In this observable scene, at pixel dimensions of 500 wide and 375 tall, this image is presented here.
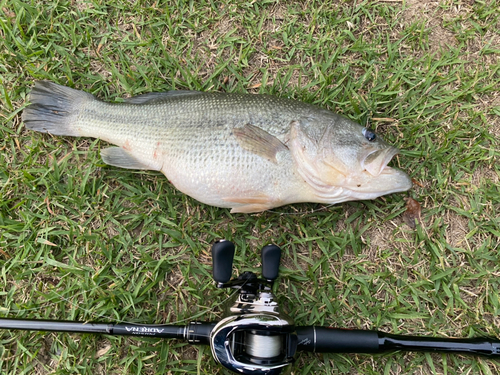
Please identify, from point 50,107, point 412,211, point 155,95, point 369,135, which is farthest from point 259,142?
point 50,107

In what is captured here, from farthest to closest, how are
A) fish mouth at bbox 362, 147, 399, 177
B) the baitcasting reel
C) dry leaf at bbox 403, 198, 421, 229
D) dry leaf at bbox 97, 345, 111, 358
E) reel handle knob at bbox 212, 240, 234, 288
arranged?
1. dry leaf at bbox 403, 198, 421, 229
2. dry leaf at bbox 97, 345, 111, 358
3. fish mouth at bbox 362, 147, 399, 177
4. reel handle knob at bbox 212, 240, 234, 288
5. the baitcasting reel

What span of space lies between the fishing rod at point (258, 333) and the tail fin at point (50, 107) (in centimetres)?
152

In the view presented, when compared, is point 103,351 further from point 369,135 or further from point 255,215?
point 369,135

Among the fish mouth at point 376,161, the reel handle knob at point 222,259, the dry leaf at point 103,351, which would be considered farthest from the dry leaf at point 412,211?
the dry leaf at point 103,351

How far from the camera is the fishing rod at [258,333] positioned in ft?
6.94

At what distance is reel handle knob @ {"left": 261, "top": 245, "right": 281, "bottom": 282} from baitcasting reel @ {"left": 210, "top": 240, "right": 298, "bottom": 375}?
0.14 metres

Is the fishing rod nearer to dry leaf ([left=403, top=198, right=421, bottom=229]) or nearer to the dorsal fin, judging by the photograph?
dry leaf ([left=403, top=198, right=421, bottom=229])

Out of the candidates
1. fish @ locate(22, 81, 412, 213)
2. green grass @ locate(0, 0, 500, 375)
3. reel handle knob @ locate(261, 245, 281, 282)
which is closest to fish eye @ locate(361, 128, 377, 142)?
fish @ locate(22, 81, 412, 213)

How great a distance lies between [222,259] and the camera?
7.52 feet

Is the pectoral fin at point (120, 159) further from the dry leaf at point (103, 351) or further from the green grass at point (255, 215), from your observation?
the dry leaf at point (103, 351)

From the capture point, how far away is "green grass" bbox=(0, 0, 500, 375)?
2.69 m

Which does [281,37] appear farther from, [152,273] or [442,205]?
[152,273]

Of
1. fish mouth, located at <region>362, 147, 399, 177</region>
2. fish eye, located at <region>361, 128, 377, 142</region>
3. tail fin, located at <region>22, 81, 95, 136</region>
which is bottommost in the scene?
tail fin, located at <region>22, 81, 95, 136</region>

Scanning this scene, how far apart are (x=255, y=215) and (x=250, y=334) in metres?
0.94
